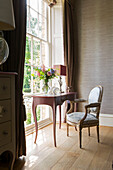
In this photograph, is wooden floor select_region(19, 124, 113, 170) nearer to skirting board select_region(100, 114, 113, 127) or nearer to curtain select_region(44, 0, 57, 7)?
skirting board select_region(100, 114, 113, 127)

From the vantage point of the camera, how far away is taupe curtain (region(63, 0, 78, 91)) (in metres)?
4.20

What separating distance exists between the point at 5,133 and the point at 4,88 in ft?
1.46

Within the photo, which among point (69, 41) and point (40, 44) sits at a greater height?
point (69, 41)

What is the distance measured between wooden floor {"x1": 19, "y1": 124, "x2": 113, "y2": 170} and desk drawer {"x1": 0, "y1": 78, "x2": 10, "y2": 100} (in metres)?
0.98

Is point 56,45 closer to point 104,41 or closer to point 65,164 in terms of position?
point 104,41

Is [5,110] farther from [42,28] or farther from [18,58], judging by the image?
[42,28]

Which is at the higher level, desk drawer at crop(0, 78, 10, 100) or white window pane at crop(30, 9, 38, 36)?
white window pane at crop(30, 9, 38, 36)

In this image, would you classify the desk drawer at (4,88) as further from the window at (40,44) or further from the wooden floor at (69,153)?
the window at (40,44)

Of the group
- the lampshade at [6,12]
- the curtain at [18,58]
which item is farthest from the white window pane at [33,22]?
the lampshade at [6,12]

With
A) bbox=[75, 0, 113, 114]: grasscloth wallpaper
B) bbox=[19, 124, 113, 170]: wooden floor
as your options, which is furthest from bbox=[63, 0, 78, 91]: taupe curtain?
bbox=[19, 124, 113, 170]: wooden floor

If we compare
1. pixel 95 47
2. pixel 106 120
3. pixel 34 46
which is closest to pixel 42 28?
pixel 34 46

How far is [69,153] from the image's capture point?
8.37ft

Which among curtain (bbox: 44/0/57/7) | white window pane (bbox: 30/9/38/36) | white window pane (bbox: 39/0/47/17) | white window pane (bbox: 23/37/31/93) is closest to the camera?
white window pane (bbox: 23/37/31/93)

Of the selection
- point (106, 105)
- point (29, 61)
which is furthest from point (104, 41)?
point (29, 61)
